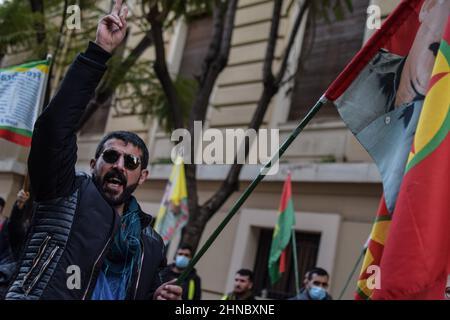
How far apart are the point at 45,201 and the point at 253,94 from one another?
769 cm

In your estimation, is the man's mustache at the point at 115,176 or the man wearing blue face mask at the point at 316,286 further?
the man wearing blue face mask at the point at 316,286

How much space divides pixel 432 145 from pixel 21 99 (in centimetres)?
395

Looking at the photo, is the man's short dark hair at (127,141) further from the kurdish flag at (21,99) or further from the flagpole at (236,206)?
the kurdish flag at (21,99)

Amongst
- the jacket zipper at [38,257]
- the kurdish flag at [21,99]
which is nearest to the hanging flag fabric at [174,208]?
the kurdish flag at [21,99]

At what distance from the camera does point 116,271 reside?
2.36m

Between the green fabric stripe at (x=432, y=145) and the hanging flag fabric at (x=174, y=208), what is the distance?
490 cm

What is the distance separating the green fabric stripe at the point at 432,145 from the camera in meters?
2.50

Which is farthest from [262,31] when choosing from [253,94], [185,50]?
[185,50]

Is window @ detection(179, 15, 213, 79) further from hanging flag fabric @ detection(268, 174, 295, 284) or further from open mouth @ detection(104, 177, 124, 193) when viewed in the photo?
open mouth @ detection(104, 177, 124, 193)

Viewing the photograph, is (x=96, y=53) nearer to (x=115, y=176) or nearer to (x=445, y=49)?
(x=115, y=176)

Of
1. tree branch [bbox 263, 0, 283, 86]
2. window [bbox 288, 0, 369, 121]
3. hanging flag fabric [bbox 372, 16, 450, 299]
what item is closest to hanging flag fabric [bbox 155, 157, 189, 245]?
tree branch [bbox 263, 0, 283, 86]

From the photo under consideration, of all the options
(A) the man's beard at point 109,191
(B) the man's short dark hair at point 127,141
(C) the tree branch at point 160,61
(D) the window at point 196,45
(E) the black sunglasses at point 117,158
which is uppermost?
(D) the window at point 196,45

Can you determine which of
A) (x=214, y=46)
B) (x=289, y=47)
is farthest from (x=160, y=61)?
(x=289, y=47)

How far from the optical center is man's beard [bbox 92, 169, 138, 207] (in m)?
2.39
